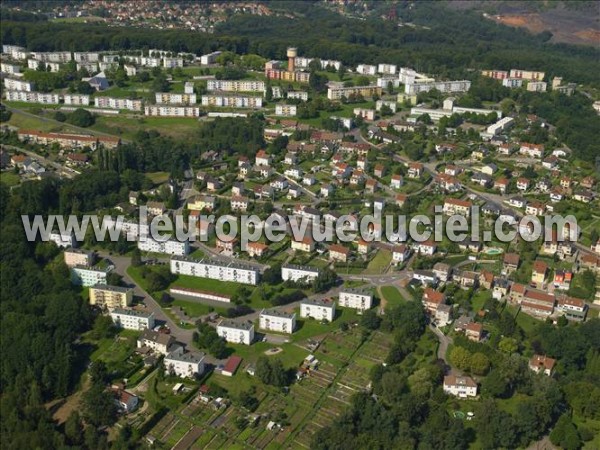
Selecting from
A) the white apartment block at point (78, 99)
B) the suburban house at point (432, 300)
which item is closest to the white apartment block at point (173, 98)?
the white apartment block at point (78, 99)

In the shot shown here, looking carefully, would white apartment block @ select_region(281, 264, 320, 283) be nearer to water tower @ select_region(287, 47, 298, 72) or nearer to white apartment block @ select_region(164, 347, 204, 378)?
white apartment block @ select_region(164, 347, 204, 378)

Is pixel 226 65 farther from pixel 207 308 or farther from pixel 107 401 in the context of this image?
pixel 107 401

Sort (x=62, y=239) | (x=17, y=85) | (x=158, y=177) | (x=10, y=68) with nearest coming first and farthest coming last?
(x=62, y=239), (x=158, y=177), (x=17, y=85), (x=10, y=68)

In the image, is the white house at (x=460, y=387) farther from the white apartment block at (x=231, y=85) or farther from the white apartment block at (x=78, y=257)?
the white apartment block at (x=231, y=85)

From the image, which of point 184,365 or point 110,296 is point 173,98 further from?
point 184,365

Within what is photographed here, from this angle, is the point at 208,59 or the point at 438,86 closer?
the point at 438,86

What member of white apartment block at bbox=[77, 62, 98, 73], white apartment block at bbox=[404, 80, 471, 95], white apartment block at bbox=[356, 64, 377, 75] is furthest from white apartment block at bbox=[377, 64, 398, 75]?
white apartment block at bbox=[77, 62, 98, 73]

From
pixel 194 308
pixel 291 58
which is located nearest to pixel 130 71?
pixel 291 58
